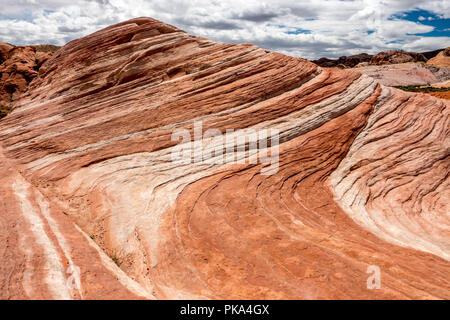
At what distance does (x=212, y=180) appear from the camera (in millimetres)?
9688

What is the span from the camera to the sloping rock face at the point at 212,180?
611 centimetres

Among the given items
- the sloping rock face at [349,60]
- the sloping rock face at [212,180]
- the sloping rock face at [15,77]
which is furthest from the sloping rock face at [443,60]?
the sloping rock face at [15,77]

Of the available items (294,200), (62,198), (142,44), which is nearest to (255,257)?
(294,200)

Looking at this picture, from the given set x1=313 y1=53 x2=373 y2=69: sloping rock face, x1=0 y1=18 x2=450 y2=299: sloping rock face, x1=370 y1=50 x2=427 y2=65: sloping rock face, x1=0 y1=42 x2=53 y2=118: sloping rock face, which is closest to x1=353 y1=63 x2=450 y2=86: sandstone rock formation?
x1=370 y1=50 x2=427 y2=65: sloping rock face

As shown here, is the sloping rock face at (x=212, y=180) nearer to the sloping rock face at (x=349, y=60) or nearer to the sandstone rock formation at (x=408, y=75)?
the sandstone rock formation at (x=408, y=75)

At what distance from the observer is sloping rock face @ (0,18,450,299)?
6105 mm

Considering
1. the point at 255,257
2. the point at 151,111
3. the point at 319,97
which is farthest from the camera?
the point at 319,97

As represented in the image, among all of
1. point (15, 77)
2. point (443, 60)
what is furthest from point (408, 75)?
point (15, 77)

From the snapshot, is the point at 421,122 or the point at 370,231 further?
the point at 421,122

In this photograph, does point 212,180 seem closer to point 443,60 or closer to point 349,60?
point 443,60

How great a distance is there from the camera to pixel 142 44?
15.4 metres
